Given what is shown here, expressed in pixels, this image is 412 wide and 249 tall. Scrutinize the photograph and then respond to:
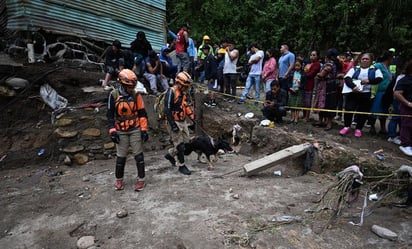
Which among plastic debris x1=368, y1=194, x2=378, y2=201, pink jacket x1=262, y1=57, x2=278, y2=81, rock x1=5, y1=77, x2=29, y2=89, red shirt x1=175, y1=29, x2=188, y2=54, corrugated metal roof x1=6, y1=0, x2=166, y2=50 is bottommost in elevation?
plastic debris x1=368, y1=194, x2=378, y2=201

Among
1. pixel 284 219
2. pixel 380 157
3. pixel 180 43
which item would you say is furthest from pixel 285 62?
pixel 284 219

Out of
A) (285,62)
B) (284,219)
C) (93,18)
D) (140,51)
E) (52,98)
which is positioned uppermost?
(93,18)

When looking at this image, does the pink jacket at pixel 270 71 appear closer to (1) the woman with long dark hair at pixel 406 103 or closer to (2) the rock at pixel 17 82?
(1) the woman with long dark hair at pixel 406 103

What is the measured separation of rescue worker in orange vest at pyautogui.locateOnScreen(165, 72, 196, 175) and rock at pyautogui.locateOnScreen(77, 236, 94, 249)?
2306 mm

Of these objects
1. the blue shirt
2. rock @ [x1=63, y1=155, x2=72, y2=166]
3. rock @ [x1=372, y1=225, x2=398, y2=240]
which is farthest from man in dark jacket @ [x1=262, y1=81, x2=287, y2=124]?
rock @ [x1=63, y1=155, x2=72, y2=166]

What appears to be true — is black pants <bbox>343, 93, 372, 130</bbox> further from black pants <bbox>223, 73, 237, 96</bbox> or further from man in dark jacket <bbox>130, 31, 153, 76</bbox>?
man in dark jacket <bbox>130, 31, 153, 76</bbox>

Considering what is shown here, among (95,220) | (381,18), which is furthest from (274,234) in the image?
(381,18)

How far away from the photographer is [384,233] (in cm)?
316

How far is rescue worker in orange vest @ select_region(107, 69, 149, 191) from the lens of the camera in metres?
4.40

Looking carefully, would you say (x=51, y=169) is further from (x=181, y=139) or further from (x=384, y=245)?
(x=384, y=245)

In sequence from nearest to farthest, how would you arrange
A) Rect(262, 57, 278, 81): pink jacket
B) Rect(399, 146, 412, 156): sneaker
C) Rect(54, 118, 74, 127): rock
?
1. Rect(399, 146, 412, 156): sneaker
2. Rect(54, 118, 74, 127): rock
3. Rect(262, 57, 278, 81): pink jacket

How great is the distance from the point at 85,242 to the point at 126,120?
1.92 m

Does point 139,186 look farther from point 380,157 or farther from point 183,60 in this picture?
point 183,60

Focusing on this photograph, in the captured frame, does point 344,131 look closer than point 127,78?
No
